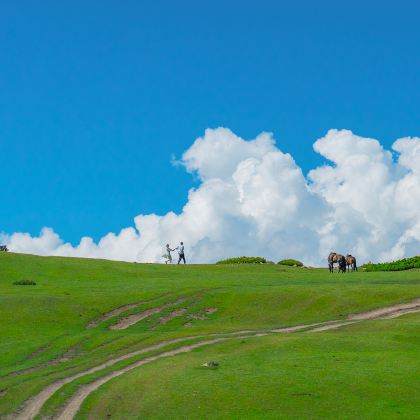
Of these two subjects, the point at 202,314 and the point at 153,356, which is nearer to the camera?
the point at 153,356

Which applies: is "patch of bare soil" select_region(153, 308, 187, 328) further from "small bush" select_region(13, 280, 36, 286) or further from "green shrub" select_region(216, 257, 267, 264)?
"green shrub" select_region(216, 257, 267, 264)

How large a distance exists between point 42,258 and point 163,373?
56295 millimetres

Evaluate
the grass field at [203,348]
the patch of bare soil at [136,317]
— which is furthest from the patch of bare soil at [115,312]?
the patch of bare soil at [136,317]

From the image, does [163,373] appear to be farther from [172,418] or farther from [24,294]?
[24,294]

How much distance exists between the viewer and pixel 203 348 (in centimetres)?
4472

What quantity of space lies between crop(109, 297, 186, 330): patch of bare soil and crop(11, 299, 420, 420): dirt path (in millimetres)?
8552

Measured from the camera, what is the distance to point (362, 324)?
51.0 m

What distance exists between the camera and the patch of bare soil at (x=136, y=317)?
55816 millimetres

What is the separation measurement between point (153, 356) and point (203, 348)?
10.3 ft

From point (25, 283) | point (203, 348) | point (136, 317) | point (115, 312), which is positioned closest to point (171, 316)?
point (136, 317)

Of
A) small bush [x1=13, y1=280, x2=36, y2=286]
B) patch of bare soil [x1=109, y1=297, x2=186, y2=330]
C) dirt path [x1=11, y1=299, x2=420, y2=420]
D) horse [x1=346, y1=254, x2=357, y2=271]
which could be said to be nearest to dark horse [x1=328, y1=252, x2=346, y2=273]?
horse [x1=346, y1=254, x2=357, y2=271]

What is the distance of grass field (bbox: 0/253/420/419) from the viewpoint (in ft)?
105

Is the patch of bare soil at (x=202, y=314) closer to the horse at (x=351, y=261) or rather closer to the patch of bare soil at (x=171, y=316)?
the patch of bare soil at (x=171, y=316)

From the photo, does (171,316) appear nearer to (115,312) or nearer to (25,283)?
(115,312)
